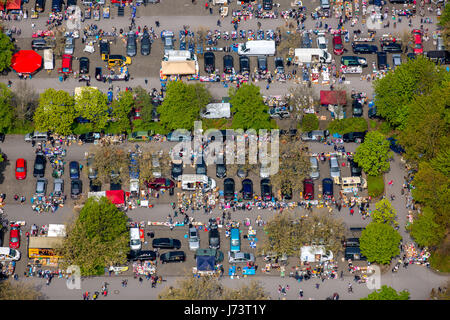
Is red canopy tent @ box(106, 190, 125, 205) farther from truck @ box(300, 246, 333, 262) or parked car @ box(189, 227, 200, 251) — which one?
truck @ box(300, 246, 333, 262)

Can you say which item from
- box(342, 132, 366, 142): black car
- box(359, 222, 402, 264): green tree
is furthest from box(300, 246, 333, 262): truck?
box(342, 132, 366, 142): black car

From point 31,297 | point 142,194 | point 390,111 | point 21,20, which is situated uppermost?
point 21,20

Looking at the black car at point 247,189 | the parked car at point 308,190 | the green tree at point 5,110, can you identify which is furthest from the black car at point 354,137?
the green tree at point 5,110

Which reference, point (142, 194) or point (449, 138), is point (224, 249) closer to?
point (142, 194)

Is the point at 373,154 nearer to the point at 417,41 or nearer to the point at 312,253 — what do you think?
the point at 312,253

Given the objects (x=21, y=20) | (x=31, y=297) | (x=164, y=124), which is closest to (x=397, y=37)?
(x=164, y=124)

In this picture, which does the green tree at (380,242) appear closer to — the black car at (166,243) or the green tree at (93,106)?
the black car at (166,243)
